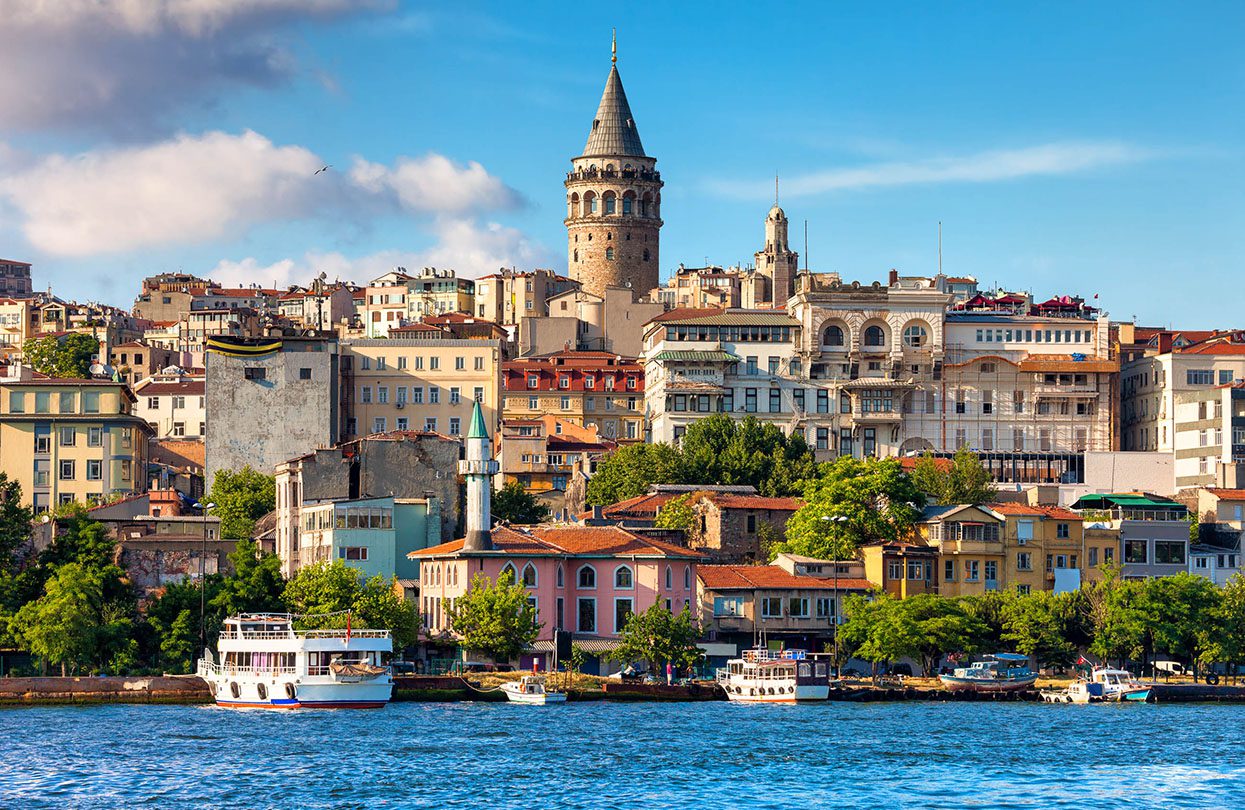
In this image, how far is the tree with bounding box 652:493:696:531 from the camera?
97375 millimetres

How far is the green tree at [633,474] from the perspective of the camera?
108938 millimetres

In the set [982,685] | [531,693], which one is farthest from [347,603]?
[982,685]

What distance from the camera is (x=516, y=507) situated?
346 ft

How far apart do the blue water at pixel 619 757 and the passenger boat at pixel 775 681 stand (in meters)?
1.79

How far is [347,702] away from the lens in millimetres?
74625

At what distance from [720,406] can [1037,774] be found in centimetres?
6419

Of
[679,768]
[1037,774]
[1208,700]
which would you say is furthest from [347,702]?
[1208,700]

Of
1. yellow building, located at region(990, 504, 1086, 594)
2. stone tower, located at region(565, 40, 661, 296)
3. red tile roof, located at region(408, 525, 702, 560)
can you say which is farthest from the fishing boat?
stone tower, located at region(565, 40, 661, 296)

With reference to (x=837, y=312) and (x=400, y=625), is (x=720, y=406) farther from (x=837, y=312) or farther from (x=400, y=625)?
(x=400, y=625)

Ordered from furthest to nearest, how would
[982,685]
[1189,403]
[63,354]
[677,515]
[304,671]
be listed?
[63,354] < [1189,403] < [677,515] < [982,685] < [304,671]

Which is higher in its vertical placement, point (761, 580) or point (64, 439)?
point (64, 439)

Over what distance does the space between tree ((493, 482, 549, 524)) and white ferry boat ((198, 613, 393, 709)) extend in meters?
28.4

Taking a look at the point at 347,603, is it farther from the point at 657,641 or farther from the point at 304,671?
the point at 657,641

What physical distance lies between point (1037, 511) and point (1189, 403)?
2769 centimetres
